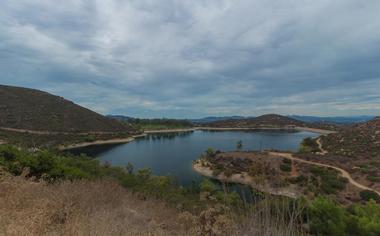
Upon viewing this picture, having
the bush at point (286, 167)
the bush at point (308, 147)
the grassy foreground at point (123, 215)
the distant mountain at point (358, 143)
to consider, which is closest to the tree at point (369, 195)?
the bush at point (286, 167)

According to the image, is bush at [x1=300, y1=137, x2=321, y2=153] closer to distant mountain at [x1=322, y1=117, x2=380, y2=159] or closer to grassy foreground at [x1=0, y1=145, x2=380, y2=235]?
distant mountain at [x1=322, y1=117, x2=380, y2=159]

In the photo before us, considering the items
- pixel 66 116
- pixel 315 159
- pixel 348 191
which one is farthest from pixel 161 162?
pixel 66 116

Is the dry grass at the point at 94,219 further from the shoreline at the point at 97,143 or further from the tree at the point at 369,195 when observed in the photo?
the shoreline at the point at 97,143

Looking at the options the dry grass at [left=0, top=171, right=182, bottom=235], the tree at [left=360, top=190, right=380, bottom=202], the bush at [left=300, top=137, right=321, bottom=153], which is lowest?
the tree at [left=360, top=190, right=380, bottom=202]

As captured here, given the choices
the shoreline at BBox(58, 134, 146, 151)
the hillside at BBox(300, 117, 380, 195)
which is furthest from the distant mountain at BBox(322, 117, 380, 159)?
the shoreline at BBox(58, 134, 146, 151)

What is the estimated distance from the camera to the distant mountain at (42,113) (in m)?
71.7

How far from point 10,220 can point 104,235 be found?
118cm

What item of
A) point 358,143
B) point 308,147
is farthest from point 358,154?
point 308,147

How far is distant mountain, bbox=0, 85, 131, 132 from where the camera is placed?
235 ft

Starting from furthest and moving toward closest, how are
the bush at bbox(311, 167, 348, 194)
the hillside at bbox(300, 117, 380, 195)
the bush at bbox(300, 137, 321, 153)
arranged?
the bush at bbox(300, 137, 321, 153)
the hillside at bbox(300, 117, 380, 195)
the bush at bbox(311, 167, 348, 194)

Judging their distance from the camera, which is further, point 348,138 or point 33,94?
point 33,94

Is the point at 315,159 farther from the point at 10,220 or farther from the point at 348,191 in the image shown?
the point at 10,220

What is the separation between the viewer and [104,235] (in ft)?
10.2

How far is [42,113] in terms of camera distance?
7925 cm
